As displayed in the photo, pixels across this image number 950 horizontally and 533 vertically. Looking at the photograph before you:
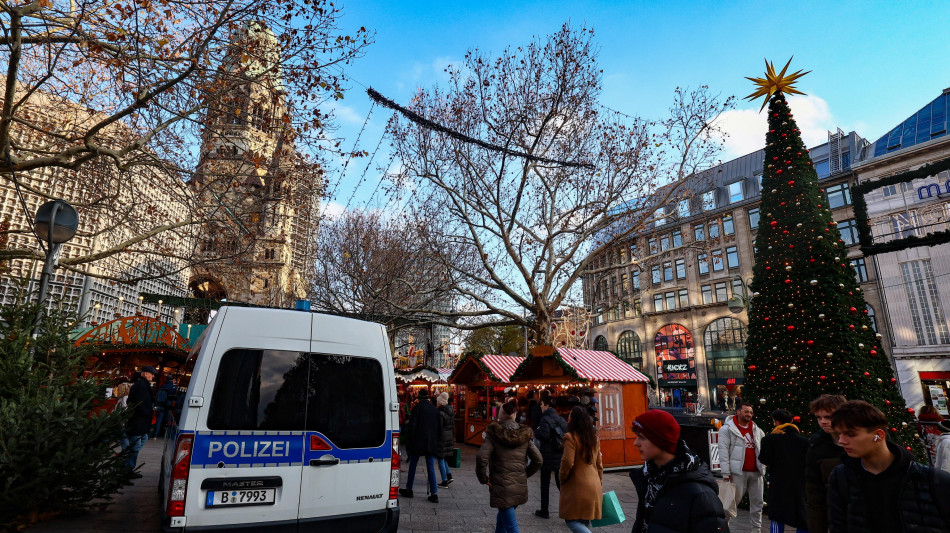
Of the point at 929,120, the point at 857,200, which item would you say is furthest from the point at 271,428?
the point at 929,120

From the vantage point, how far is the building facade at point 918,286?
74.6ft

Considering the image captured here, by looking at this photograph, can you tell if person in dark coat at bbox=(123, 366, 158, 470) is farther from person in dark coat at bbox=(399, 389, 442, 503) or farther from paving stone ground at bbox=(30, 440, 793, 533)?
person in dark coat at bbox=(399, 389, 442, 503)

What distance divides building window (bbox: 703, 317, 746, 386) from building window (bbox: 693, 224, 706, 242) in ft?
23.9

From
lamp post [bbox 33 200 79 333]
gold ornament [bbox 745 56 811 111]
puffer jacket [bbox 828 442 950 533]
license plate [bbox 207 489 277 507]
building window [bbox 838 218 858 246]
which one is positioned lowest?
license plate [bbox 207 489 277 507]

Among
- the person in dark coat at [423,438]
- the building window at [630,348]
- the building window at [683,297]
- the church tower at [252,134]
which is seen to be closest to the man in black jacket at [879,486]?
the person in dark coat at [423,438]

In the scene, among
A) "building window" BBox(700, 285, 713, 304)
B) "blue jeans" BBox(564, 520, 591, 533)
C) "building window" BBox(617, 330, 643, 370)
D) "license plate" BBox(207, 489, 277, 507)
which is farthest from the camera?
"building window" BBox(617, 330, 643, 370)

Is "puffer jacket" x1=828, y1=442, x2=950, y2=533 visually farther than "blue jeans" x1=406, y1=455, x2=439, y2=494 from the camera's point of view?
No

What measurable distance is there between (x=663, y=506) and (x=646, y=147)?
1550 centimetres

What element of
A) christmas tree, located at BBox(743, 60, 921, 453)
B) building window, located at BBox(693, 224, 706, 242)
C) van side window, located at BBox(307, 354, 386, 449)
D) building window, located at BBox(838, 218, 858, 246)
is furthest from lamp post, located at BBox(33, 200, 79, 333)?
building window, located at BBox(693, 224, 706, 242)

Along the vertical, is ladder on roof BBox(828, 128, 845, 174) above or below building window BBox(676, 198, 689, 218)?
above

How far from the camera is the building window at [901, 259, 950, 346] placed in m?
22.9

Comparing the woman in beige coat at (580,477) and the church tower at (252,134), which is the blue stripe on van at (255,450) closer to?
the woman in beige coat at (580,477)

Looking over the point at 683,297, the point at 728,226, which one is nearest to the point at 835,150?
the point at 728,226

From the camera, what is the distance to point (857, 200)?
11289mm
